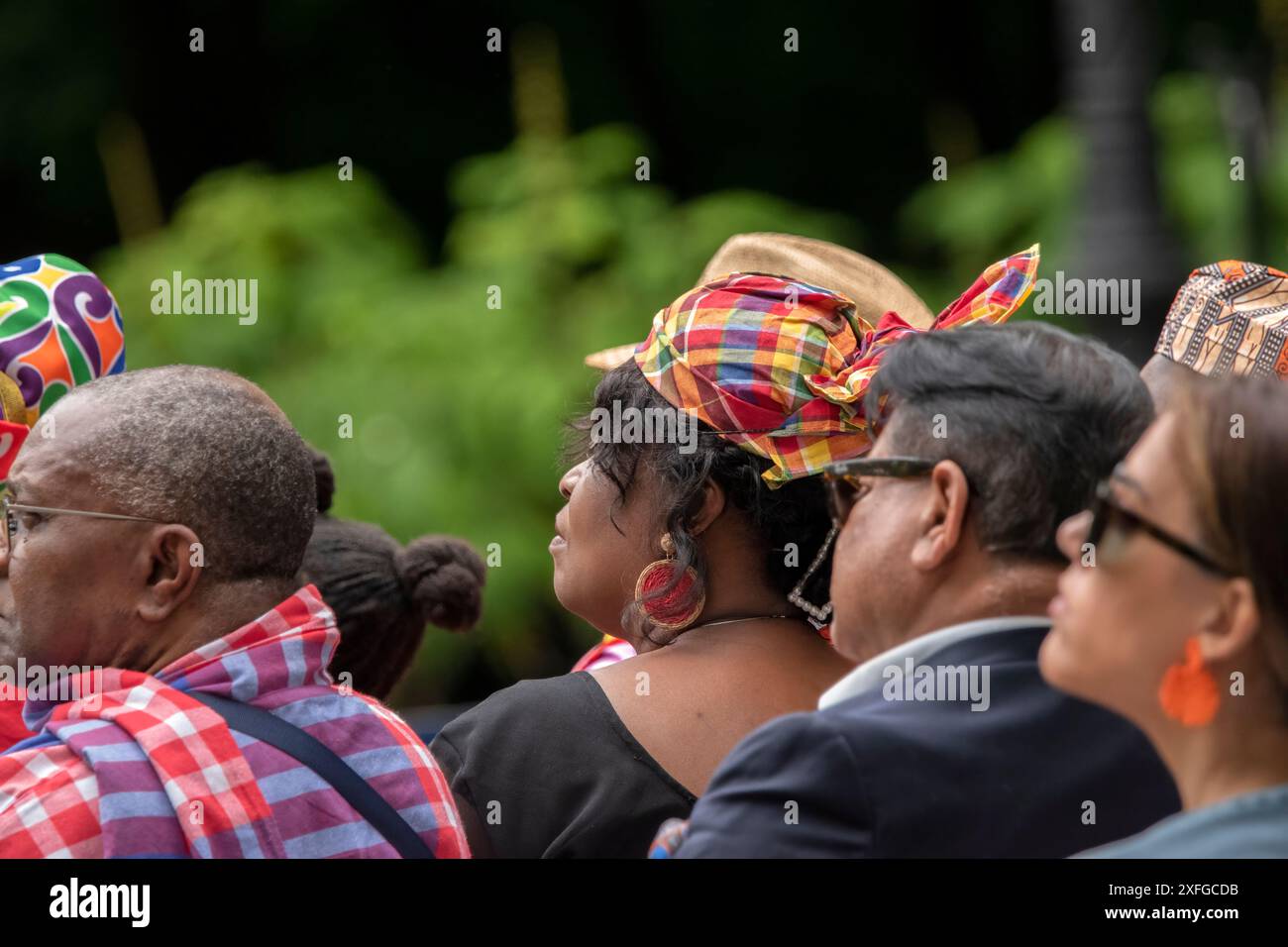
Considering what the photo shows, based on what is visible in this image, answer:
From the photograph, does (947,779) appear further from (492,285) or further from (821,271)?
(492,285)

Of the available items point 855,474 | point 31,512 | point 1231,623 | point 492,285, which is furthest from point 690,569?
point 492,285

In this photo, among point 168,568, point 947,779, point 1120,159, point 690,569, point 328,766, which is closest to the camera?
point 947,779

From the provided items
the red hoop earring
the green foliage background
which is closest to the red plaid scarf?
the red hoop earring

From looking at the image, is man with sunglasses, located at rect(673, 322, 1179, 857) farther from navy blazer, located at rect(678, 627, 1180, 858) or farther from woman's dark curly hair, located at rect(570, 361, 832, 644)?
woman's dark curly hair, located at rect(570, 361, 832, 644)

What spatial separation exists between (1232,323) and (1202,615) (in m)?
1.41

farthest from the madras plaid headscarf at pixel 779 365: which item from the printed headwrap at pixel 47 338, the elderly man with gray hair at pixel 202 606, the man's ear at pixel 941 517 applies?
the printed headwrap at pixel 47 338

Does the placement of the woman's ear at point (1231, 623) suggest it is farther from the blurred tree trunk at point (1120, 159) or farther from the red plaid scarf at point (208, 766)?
the blurred tree trunk at point (1120, 159)

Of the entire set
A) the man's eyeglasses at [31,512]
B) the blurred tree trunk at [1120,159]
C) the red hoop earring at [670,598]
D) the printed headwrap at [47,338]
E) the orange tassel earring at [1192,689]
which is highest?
the blurred tree trunk at [1120,159]

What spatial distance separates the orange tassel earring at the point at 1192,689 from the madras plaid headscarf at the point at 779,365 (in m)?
0.86

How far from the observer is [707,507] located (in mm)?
2371

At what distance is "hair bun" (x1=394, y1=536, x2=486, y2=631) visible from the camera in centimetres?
321

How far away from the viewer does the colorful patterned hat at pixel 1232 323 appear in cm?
266
